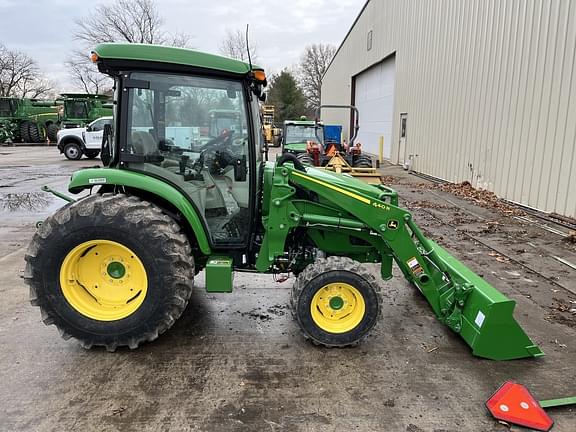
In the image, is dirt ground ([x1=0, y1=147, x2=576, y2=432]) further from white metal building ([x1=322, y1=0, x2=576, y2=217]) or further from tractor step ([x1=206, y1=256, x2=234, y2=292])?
white metal building ([x1=322, y1=0, x2=576, y2=217])

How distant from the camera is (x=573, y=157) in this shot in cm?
796

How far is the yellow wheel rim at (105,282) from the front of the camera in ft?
11.2

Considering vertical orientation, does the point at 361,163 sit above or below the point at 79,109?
below

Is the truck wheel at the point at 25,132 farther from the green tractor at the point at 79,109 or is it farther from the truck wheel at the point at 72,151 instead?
the truck wheel at the point at 72,151

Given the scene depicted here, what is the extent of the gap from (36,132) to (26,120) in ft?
3.38

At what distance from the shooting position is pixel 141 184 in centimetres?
342

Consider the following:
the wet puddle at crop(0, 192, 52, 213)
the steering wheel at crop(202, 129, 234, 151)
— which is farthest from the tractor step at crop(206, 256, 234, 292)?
the wet puddle at crop(0, 192, 52, 213)

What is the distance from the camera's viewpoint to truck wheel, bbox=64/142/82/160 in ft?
67.8

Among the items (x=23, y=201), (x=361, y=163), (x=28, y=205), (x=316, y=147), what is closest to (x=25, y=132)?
(x=23, y=201)

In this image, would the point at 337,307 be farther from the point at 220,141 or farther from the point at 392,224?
the point at 220,141

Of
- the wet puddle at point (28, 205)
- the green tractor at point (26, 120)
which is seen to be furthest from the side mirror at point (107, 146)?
the green tractor at point (26, 120)

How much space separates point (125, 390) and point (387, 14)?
22.4 meters

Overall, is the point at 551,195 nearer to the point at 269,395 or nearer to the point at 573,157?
the point at 573,157

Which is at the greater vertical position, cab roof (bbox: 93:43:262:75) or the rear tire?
cab roof (bbox: 93:43:262:75)
